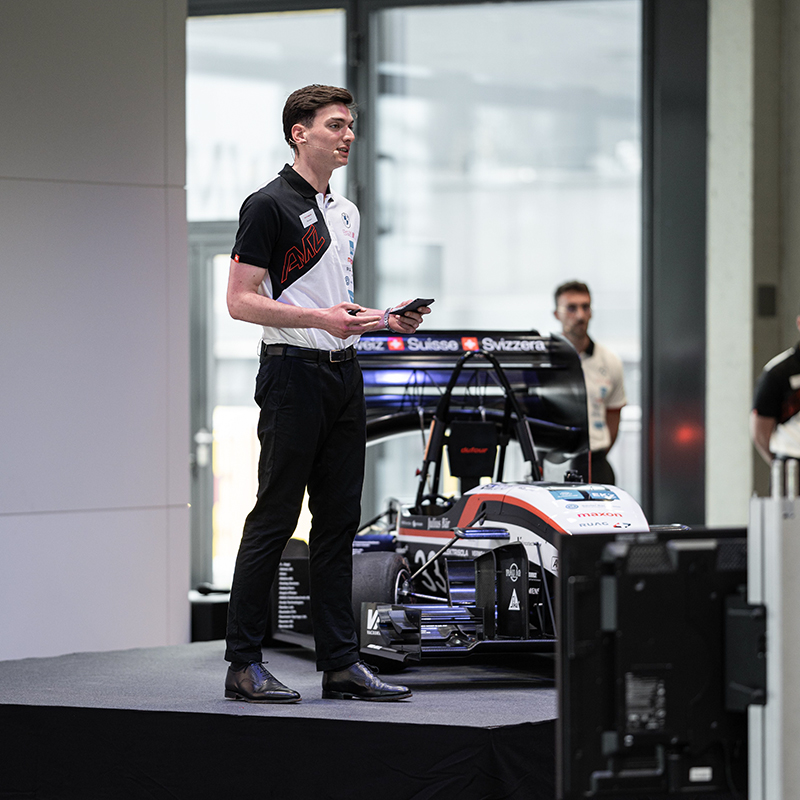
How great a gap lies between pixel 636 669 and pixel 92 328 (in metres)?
3.08

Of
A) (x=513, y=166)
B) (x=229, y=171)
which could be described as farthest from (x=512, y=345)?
(x=229, y=171)

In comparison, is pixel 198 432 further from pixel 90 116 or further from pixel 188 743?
pixel 188 743

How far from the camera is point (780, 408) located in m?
5.00

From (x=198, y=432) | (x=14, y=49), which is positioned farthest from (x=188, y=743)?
(x=198, y=432)

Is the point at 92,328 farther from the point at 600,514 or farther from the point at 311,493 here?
the point at 600,514

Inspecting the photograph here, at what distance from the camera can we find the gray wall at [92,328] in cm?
409

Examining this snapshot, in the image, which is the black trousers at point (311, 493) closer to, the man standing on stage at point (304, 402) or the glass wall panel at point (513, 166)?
the man standing on stage at point (304, 402)

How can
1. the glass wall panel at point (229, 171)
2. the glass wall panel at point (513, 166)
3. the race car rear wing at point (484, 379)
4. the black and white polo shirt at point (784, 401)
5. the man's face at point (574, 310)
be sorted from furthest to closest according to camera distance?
the glass wall panel at point (229, 171) < the glass wall panel at point (513, 166) < the man's face at point (574, 310) < the black and white polo shirt at point (784, 401) < the race car rear wing at point (484, 379)

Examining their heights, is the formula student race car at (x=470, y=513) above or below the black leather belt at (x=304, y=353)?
below

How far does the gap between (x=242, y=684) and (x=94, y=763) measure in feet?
1.35

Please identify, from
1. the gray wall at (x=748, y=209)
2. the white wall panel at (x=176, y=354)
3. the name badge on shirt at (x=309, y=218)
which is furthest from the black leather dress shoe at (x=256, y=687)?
the gray wall at (x=748, y=209)

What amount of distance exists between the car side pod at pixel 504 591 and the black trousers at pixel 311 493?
0.42m

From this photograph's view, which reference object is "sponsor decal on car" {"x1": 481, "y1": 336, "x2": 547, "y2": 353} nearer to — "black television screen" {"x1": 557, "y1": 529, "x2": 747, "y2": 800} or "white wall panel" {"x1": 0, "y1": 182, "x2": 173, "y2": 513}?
"white wall panel" {"x1": 0, "y1": 182, "x2": 173, "y2": 513}

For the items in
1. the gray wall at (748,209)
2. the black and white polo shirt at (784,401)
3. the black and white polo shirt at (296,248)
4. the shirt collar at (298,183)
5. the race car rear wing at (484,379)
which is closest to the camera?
the black and white polo shirt at (296,248)
